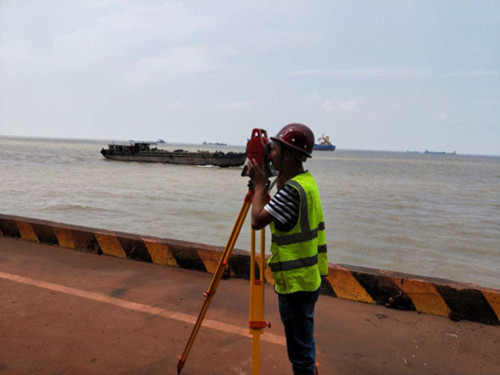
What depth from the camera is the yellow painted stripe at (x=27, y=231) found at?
18.0 ft

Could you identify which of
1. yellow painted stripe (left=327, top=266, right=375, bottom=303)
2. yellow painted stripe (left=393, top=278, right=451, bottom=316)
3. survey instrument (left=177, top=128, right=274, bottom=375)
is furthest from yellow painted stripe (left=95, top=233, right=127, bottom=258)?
yellow painted stripe (left=393, top=278, right=451, bottom=316)

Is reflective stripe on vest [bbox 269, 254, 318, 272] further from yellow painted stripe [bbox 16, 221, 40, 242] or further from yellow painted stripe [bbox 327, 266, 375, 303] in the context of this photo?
yellow painted stripe [bbox 16, 221, 40, 242]

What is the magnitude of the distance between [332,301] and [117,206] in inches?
542

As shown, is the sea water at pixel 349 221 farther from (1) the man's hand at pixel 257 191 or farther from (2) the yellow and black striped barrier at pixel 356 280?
(1) the man's hand at pixel 257 191

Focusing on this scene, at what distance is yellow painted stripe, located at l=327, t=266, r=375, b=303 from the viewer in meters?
3.79

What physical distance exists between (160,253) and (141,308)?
1.19 m

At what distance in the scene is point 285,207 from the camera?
74.2 inches

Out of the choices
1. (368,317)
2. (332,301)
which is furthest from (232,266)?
(368,317)

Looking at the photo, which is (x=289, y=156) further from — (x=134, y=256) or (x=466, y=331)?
(x=134, y=256)

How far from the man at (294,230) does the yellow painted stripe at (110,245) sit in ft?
10.9

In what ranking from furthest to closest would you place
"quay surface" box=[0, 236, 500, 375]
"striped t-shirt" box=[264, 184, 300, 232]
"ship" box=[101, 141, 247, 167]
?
"ship" box=[101, 141, 247, 167], "quay surface" box=[0, 236, 500, 375], "striped t-shirt" box=[264, 184, 300, 232]

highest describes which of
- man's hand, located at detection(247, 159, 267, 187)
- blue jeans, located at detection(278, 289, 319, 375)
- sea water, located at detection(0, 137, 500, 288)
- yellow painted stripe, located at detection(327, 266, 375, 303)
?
man's hand, located at detection(247, 159, 267, 187)

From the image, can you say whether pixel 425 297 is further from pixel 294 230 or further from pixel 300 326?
pixel 294 230

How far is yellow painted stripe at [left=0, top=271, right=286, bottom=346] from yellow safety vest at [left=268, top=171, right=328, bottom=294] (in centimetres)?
125
